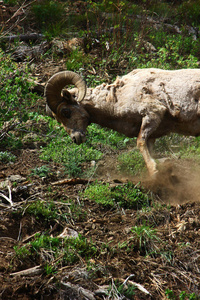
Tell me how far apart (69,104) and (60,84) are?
0.46 metres

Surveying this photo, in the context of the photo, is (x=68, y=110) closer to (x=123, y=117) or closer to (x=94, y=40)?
(x=123, y=117)

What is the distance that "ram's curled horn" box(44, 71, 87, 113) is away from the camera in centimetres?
752

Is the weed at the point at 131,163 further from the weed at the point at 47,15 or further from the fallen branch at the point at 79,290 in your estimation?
the weed at the point at 47,15

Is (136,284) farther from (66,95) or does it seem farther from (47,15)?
(47,15)

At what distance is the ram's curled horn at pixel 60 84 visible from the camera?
7.52 m

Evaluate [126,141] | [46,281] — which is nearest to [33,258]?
[46,281]

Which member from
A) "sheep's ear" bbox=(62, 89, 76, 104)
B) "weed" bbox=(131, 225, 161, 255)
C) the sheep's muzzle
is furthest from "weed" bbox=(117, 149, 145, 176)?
"weed" bbox=(131, 225, 161, 255)

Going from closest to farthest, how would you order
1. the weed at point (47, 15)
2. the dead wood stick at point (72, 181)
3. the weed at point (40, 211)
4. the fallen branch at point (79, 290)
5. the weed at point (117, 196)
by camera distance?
the fallen branch at point (79, 290) → the weed at point (40, 211) → the weed at point (117, 196) → the dead wood stick at point (72, 181) → the weed at point (47, 15)

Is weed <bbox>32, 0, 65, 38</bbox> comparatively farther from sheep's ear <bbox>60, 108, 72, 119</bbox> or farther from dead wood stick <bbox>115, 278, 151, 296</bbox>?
dead wood stick <bbox>115, 278, 151, 296</bbox>

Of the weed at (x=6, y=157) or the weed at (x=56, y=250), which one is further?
the weed at (x=6, y=157)

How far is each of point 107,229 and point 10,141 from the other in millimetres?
4029

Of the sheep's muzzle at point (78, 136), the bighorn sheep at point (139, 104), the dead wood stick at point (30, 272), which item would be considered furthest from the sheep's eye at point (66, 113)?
the dead wood stick at point (30, 272)

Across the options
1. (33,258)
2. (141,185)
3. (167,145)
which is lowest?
(167,145)

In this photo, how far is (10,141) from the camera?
28.9ft
